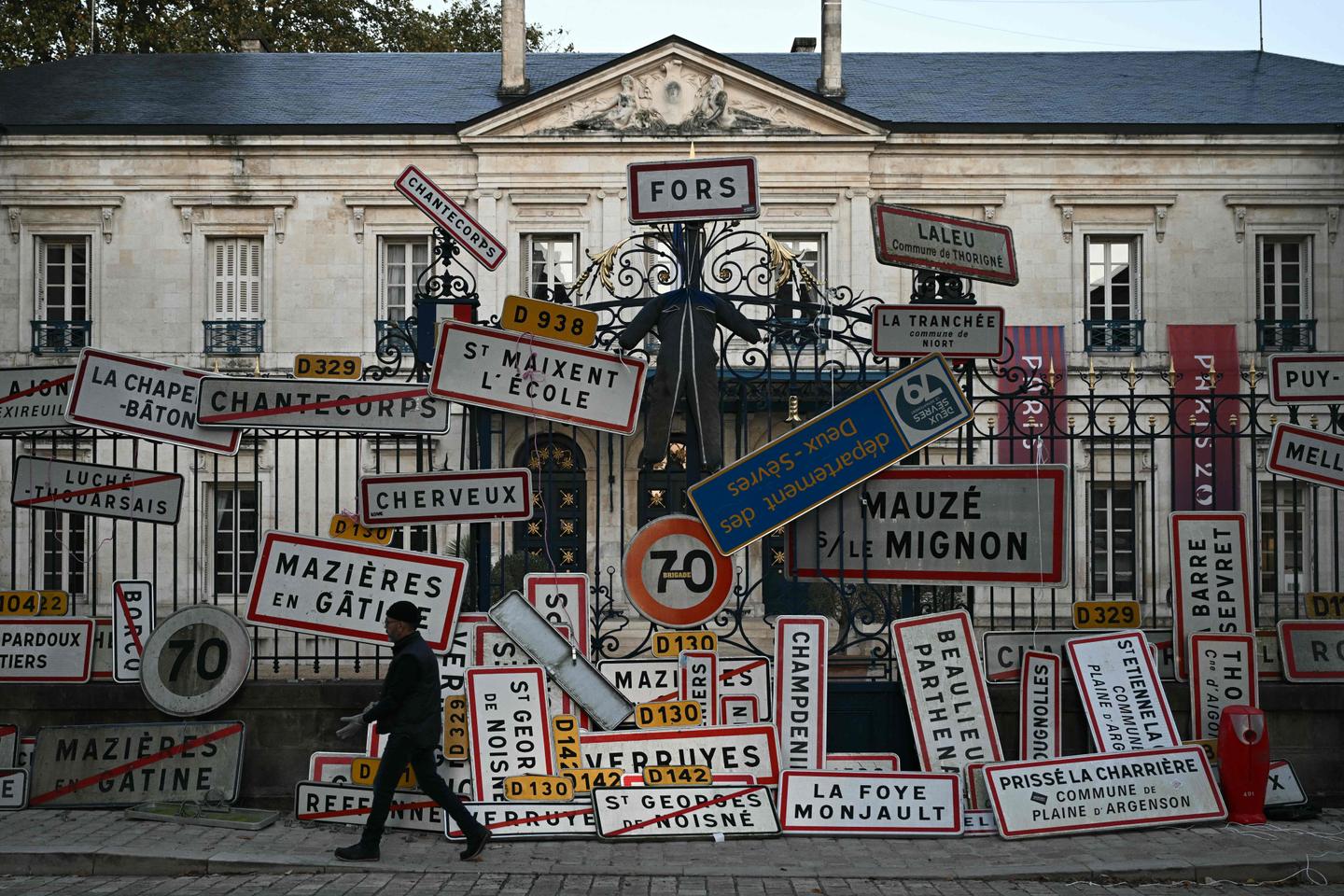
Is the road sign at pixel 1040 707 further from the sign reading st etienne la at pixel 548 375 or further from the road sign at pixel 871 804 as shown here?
the sign reading st etienne la at pixel 548 375

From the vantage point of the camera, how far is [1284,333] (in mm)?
24203

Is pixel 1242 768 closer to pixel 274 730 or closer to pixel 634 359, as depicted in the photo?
pixel 634 359

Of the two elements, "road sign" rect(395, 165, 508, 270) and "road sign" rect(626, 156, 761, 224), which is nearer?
"road sign" rect(626, 156, 761, 224)

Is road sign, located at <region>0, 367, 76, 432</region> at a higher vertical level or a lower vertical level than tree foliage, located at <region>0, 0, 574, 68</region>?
lower

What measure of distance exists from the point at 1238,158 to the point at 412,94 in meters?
14.8

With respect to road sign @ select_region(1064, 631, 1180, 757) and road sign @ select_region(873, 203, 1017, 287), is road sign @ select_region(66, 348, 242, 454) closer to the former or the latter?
road sign @ select_region(873, 203, 1017, 287)

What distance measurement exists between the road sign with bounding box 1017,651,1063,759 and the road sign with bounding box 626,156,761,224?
11.2 feet

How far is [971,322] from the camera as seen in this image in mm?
9164

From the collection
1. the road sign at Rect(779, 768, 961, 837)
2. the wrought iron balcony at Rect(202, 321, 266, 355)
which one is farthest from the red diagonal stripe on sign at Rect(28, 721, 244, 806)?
the wrought iron balcony at Rect(202, 321, 266, 355)

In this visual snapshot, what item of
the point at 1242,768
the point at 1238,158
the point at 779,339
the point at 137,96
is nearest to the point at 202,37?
the point at 137,96

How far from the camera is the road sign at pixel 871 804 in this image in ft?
27.9

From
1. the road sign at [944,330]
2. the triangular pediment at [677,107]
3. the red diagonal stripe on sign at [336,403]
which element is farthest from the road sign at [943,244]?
Answer: the triangular pediment at [677,107]

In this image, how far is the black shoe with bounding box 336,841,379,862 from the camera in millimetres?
7887

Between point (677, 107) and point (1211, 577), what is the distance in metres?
16.9
